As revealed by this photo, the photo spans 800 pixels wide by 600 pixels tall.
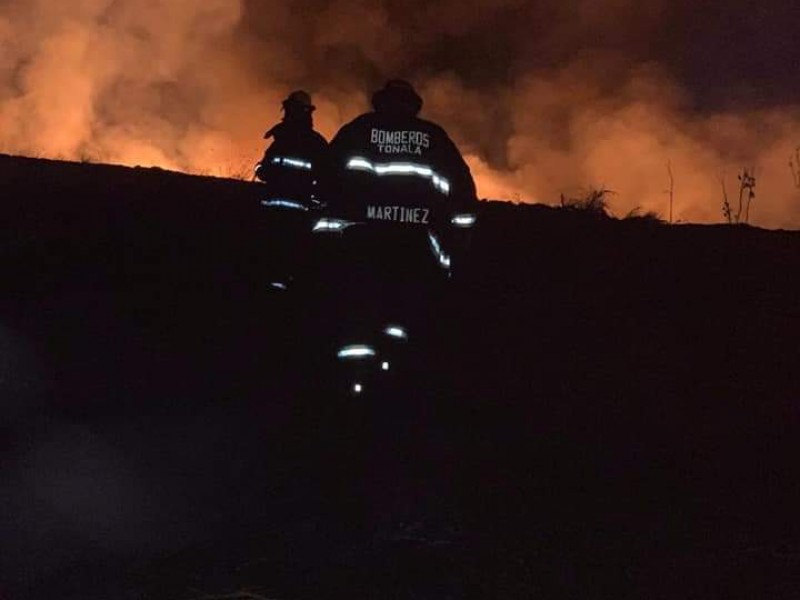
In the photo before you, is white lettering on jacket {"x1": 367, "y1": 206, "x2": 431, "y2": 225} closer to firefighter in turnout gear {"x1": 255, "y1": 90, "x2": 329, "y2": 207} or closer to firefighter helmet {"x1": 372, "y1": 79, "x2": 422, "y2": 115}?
firefighter helmet {"x1": 372, "y1": 79, "x2": 422, "y2": 115}

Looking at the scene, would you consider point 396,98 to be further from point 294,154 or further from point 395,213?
point 294,154

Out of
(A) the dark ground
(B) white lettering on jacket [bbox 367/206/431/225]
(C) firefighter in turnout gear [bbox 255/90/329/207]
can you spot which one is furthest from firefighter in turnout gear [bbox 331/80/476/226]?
(C) firefighter in turnout gear [bbox 255/90/329/207]

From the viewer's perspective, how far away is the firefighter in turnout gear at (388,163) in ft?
16.8

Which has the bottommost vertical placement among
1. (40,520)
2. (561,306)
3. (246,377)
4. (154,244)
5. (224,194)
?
(40,520)

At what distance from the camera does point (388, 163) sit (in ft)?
16.8

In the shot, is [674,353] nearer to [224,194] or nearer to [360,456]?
[360,456]

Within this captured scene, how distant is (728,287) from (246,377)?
447 cm

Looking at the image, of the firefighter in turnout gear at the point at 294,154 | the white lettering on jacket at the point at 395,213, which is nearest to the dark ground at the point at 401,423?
the firefighter in turnout gear at the point at 294,154

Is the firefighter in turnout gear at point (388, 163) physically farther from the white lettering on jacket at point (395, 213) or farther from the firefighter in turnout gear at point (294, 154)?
the firefighter in turnout gear at point (294, 154)

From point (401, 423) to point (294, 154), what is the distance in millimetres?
2580

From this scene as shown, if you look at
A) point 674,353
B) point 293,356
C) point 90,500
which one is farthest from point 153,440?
point 674,353

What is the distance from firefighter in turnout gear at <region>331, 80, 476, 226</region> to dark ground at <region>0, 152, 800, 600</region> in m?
1.00

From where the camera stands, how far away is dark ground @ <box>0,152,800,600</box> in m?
3.88

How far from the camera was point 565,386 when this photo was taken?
6.64m
